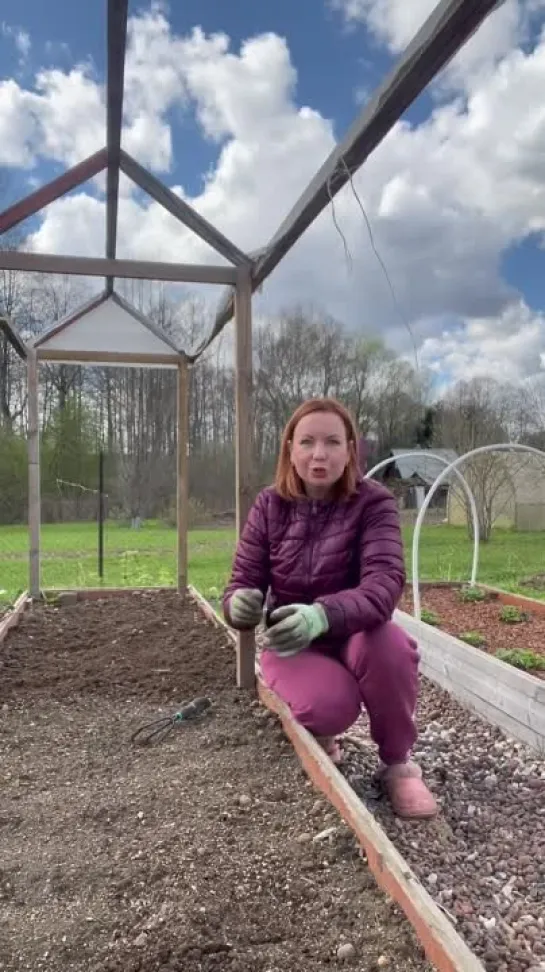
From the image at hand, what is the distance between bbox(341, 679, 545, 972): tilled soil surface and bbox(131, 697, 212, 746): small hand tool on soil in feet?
1.63

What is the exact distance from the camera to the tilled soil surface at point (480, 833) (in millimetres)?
1364

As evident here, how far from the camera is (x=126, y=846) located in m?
1.52

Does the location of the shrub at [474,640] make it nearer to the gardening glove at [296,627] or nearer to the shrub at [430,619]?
the shrub at [430,619]

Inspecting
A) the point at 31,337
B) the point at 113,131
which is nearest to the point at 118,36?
the point at 113,131

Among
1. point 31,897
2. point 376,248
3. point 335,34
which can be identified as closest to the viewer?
point 31,897

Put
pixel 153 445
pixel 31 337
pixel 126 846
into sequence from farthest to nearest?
pixel 153 445 < pixel 31 337 < pixel 126 846

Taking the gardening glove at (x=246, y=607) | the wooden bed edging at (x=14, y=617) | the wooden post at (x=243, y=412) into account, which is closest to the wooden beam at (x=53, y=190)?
the wooden post at (x=243, y=412)

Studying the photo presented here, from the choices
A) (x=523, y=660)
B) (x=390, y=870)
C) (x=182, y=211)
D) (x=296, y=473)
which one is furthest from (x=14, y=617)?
(x=390, y=870)

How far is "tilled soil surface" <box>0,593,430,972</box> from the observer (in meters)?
1.17

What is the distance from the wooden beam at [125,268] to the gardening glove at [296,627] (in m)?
1.81

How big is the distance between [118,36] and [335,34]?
0.84 metres

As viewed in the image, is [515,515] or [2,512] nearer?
[2,512]

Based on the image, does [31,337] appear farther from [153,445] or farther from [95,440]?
[95,440]

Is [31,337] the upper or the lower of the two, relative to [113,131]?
lower
